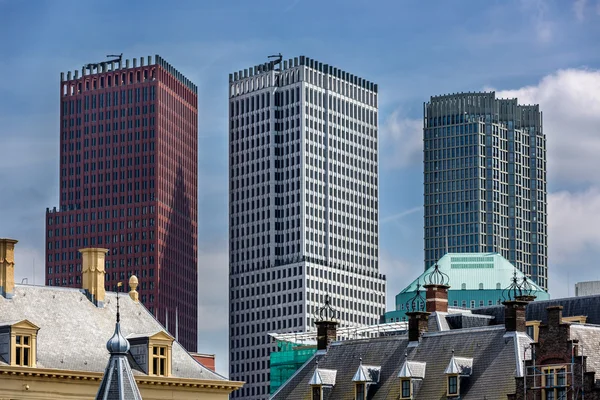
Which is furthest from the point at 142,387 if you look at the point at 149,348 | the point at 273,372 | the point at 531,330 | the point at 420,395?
the point at 273,372

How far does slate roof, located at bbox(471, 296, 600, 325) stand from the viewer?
114 meters

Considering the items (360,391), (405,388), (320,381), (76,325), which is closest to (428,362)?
(405,388)

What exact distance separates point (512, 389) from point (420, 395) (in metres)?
6.51

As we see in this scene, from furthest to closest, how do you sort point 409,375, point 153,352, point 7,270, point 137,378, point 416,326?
point 416,326 → point 153,352 → point 409,375 → point 7,270 → point 137,378

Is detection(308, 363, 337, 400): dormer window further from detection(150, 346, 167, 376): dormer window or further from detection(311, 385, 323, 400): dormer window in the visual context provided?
detection(150, 346, 167, 376): dormer window

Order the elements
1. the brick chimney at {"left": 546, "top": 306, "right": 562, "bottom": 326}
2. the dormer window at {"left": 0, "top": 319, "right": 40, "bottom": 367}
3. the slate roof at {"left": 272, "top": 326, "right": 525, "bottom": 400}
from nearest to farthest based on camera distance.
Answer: the brick chimney at {"left": 546, "top": 306, "right": 562, "bottom": 326}, the dormer window at {"left": 0, "top": 319, "right": 40, "bottom": 367}, the slate roof at {"left": 272, "top": 326, "right": 525, "bottom": 400}

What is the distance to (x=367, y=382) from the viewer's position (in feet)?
326

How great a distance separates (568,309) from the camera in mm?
117312

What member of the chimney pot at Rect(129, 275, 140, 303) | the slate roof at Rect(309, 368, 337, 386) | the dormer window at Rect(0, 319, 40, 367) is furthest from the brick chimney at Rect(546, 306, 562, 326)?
the dormer window at Rect(0, 319, 40, 367)

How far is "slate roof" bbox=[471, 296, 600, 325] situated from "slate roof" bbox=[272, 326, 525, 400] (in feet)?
41.9

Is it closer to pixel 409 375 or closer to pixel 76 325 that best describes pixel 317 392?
pixel 409 375

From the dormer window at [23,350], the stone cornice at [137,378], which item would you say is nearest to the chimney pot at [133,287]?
the stone cornice at [137,378]

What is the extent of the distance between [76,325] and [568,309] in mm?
36775

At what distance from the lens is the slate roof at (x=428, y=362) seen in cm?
9300
